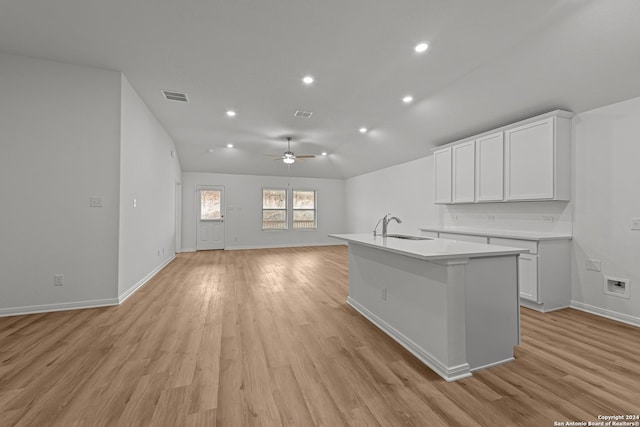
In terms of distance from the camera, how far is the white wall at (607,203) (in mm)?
2893

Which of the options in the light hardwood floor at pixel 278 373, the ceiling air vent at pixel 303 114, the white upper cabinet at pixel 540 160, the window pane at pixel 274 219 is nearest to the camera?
the light hardwood floor at pixel 278 373

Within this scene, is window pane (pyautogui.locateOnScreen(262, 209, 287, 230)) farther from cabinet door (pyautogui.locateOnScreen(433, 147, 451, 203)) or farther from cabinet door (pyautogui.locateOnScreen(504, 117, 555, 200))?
cabinet door (pyautogui.locateOnScreen(504, 117, 555, 200))

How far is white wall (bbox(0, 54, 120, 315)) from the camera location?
3.05m

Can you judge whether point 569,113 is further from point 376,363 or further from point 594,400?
point 376,363

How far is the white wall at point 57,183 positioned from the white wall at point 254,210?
514cm

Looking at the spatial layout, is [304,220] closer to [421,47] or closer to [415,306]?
[421,47]

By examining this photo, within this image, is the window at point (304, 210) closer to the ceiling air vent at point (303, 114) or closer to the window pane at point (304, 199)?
the window pane at point (304, 199)

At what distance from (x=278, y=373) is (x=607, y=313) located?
3.75m

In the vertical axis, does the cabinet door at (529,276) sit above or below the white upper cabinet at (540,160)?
below

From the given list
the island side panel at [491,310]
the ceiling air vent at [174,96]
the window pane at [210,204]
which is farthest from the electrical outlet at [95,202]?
the window pane at [210,204]

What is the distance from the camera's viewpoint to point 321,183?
1002 centimetres

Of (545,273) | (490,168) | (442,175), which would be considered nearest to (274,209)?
(442,175)

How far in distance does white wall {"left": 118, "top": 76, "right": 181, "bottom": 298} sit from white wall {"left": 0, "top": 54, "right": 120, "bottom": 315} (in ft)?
0.54

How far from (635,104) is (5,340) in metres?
6.71
